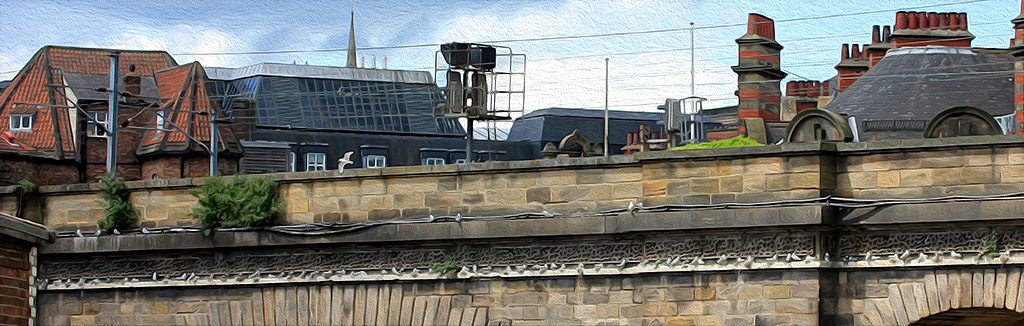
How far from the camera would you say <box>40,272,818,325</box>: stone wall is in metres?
11.2

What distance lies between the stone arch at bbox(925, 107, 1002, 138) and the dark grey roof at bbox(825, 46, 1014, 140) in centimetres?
939

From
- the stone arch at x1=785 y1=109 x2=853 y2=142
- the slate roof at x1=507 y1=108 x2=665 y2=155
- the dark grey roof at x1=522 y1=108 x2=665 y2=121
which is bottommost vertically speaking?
the stone arch at x1=785 y1=109 x2=853 y2=142

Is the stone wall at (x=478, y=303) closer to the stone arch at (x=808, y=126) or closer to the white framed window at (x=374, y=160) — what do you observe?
the stone arch at (x=808, y=126)

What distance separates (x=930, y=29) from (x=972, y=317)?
24075 millimetres

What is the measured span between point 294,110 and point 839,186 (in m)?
43.6

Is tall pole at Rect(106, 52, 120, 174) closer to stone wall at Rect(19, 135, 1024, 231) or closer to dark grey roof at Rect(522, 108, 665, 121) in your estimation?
stone wall at Rect(19, 135, 1024, 231)

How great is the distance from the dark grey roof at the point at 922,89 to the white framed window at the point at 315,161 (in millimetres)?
24693

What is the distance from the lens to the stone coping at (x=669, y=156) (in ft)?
35.4

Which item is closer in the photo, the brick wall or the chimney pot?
the brick wall

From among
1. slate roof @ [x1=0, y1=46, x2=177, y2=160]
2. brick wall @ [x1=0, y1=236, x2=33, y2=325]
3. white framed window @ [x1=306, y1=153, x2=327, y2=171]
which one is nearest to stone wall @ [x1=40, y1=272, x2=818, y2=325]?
brick wall @ [x1=0, y1=236, x2=33, y2=325]

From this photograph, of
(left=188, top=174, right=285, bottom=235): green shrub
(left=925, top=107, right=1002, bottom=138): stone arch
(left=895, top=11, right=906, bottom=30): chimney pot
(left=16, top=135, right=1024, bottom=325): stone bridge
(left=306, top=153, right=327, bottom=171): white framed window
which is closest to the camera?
(left=16, top=135, right=1024, bottom=325): stone bridge

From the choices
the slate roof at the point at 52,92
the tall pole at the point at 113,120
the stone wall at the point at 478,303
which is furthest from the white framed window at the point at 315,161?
the stone wall at the point at 478,303

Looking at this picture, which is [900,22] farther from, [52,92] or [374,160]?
[52,92]

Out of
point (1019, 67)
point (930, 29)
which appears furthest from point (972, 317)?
point (930, 29)
